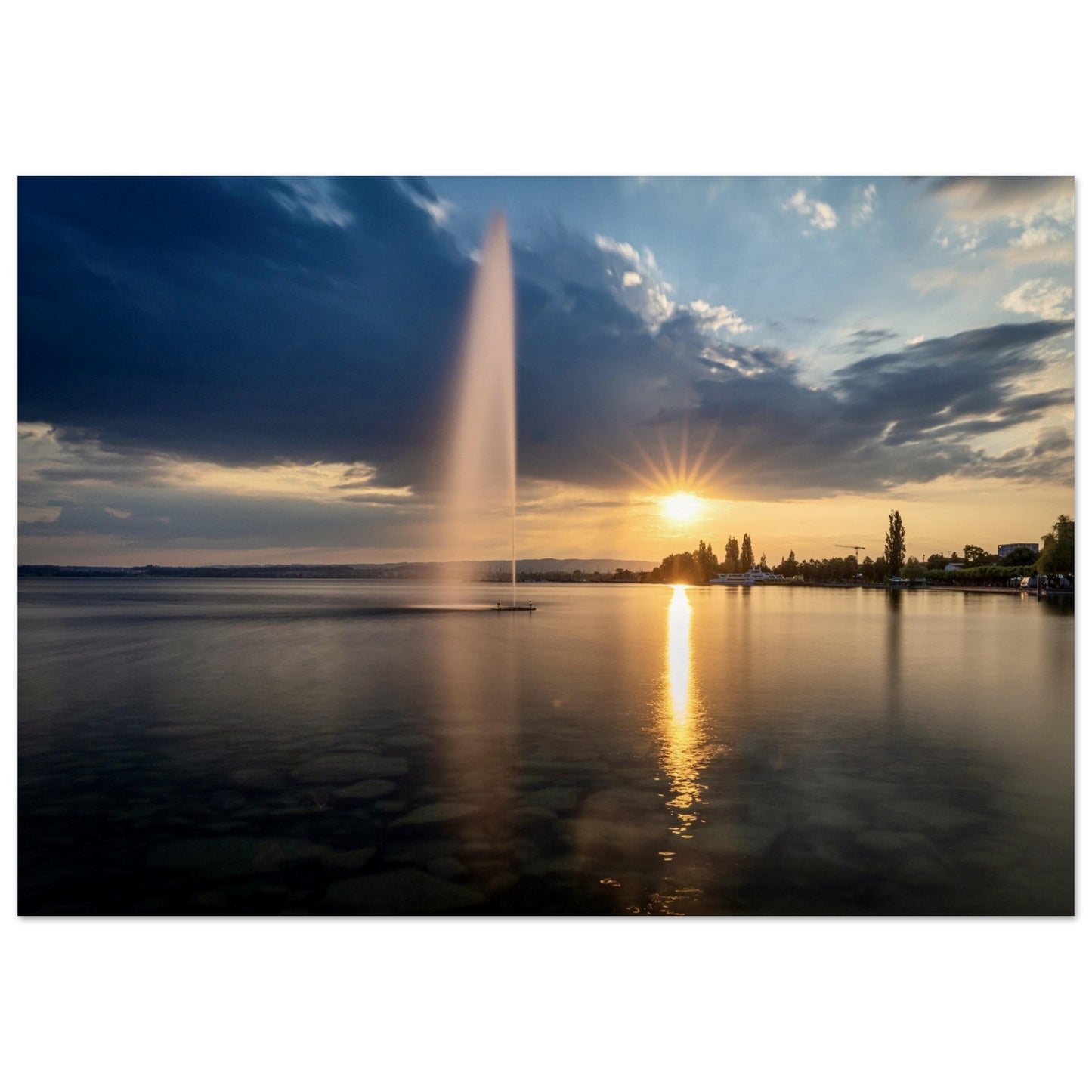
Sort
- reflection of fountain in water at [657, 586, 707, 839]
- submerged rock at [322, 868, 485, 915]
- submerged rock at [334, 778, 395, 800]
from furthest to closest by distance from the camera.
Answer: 1. submerged rock at [334, 778, 395, 800]
2. reflection of fountain in water at [657, 586, 707, 839]
3. submerged rock at [322, 868, 485, 915]

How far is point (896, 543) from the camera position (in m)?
152

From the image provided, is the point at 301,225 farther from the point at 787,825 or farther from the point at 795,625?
the point at 795,625

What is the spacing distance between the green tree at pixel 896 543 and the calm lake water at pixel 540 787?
133 meters

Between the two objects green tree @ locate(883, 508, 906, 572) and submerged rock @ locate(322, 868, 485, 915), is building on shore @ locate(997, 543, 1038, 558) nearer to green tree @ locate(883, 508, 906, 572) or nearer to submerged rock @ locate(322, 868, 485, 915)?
green tree @ locate(883, 508, 906, 572)

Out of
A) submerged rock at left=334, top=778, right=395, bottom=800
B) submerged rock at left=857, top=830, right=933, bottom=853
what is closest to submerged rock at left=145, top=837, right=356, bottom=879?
submerged rock at left=334, top=778, right=395, bottom=800

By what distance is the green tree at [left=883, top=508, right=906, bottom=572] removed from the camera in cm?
14925

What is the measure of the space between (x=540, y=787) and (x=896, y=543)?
517ft

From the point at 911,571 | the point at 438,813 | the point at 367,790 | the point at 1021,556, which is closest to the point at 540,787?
the point at 438,813

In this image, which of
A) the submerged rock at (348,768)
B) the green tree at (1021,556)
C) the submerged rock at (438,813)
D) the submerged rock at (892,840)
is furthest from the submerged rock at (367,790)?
the green tree at (1021,556)

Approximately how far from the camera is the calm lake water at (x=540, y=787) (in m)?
7.93

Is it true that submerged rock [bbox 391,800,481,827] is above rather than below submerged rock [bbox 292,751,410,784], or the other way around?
above

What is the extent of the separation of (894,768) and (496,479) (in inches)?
A: 1095

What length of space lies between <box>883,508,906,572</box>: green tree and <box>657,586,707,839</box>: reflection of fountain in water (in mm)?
137544

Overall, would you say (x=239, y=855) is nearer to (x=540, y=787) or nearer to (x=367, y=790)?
(x=367, y=790)
